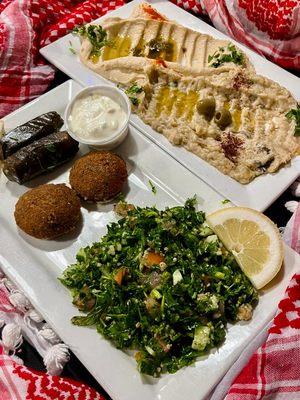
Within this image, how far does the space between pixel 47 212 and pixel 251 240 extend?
3.62ft

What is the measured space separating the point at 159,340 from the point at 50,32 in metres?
2.39

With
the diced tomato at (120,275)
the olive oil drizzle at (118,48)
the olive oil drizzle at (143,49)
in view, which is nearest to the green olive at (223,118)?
the olive oil drizzle at (143,49)

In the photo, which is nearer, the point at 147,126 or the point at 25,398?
the point at 25,398

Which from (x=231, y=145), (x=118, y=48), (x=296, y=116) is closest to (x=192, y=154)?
(x=231, y=145)

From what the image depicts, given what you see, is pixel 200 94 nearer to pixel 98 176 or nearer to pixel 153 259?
pixel 98 176

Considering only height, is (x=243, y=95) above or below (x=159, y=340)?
above

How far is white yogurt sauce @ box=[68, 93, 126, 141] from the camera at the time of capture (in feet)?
10.3

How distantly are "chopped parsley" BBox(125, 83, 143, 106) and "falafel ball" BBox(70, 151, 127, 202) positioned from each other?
47 centimetres

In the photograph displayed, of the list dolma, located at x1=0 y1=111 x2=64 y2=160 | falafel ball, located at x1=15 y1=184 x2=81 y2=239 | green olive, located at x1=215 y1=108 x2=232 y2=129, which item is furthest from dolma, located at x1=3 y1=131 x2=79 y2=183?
green olive, located at x1=215 y1=108 x2=232 y2=129

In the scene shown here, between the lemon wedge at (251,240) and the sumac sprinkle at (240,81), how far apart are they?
98 cm

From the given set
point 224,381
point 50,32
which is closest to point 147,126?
point 50,32

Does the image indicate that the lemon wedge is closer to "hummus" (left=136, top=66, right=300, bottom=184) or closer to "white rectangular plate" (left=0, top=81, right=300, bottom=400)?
"white rectangular plate" (left=0, top=81, right=300, bottom=400)

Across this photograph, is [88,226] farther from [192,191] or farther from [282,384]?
[282,384]

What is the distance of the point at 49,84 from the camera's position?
12.0 feet
